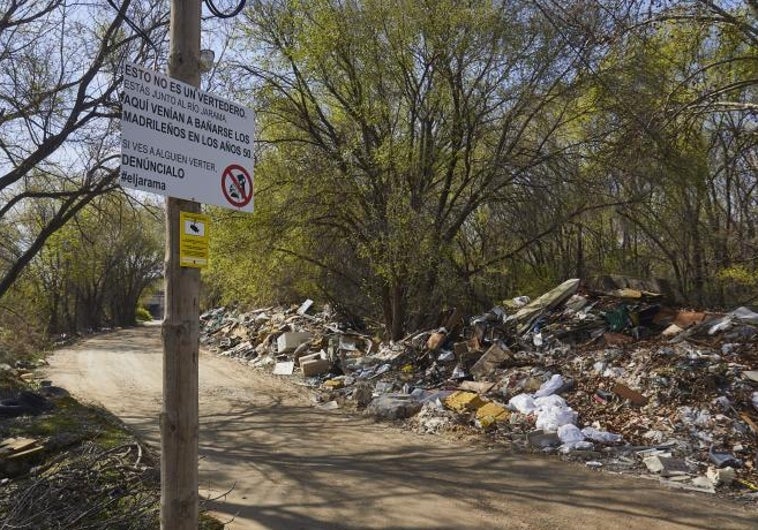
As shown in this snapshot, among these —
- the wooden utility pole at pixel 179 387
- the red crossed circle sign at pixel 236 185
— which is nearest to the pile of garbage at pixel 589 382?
the wooden utility pole at pixel 179 387

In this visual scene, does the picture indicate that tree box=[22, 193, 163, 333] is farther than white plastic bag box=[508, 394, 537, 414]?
Yes

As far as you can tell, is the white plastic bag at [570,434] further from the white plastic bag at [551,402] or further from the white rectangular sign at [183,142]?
the white rectangular sign at [183,142]

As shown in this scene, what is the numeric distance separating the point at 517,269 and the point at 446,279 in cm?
442

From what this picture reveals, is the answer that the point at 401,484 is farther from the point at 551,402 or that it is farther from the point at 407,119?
Answer: the point at 407,119

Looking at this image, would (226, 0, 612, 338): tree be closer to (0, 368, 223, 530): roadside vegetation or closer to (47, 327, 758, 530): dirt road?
(47, 327, 758, 530): dirt road

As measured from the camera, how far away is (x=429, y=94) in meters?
14.5

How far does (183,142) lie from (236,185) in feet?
1.20

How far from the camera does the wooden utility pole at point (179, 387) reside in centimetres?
306

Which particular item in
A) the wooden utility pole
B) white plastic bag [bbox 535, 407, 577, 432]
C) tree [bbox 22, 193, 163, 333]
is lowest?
white plastic bag [bbox 535, 407, 577, 432]

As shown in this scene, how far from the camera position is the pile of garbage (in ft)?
25.2

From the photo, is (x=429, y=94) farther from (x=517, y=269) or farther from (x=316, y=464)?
(x=316, y=464)

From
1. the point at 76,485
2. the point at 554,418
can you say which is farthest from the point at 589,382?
the point at 76,485

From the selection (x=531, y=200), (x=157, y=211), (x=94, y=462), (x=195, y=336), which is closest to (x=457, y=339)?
(x=531, y=200)

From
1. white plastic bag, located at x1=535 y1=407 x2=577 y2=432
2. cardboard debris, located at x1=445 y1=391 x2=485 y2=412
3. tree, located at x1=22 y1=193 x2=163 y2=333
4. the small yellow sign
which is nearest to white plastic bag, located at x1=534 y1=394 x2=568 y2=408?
white plastic bag, located at x1=535 y1=407 x2=577 y2=432
